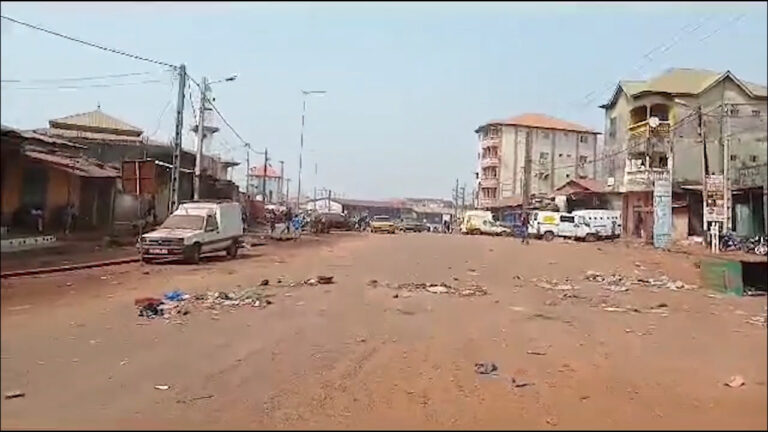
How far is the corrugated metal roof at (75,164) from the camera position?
1.74 meters

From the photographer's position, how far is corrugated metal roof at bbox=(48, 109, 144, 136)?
364 centimetres

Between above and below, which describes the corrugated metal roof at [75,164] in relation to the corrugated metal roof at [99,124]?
below

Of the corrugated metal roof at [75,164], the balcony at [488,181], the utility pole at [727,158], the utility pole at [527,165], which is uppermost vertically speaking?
the utility pole at [527,165]

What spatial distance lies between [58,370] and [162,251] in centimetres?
310

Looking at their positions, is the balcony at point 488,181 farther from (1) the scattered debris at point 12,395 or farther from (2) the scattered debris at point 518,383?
(1) the scattered debris at point 12,395

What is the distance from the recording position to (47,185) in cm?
170

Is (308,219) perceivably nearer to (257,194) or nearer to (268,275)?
(257,194)

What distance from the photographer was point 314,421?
9.15 ft

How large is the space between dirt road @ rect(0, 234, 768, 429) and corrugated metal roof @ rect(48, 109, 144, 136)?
2.43 ft

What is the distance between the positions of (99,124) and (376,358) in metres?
2.16

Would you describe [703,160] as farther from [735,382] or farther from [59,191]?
[59,191]

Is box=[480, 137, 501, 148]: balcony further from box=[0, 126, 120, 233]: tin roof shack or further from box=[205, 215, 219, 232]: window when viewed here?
box=[205, 215, 219, 232]: window

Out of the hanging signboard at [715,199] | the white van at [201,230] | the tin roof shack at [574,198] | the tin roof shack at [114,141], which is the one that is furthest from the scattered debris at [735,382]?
the tin roof shack at [574,198]

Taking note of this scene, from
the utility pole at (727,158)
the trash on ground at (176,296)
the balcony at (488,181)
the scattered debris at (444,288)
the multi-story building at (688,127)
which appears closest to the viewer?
the multi-story building at (688,127)
